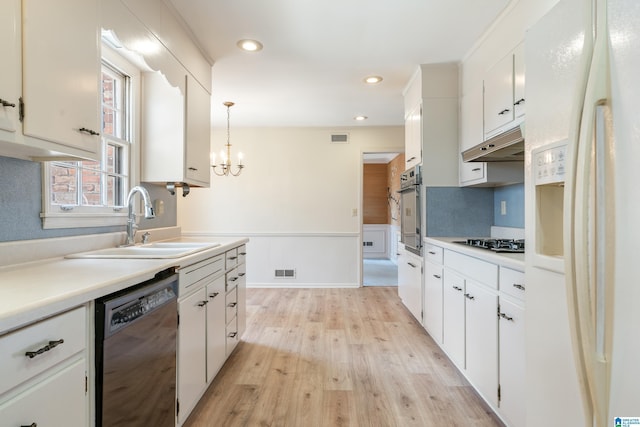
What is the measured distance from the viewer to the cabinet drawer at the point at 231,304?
2309 mm

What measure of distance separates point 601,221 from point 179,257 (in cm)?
161

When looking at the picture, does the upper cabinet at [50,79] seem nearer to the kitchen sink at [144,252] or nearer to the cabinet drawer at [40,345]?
the kitchen sink at [144,252]

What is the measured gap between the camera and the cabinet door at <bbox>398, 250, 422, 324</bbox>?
10.2ft

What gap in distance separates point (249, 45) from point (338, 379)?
8.54ft

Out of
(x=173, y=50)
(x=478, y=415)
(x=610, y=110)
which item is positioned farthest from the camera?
(x=173, y=50)

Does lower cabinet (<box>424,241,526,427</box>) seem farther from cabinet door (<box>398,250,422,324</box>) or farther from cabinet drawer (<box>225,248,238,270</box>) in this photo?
cabinet drawer (<box>225,248,238,270</box>)

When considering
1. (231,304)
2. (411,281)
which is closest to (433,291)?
(411,281)

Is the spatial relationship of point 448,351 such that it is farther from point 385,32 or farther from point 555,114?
point 385,32

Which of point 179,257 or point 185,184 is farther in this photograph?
point 185,184

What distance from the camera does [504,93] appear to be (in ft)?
7.26

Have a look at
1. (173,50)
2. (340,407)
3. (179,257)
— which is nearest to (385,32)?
(173,50)

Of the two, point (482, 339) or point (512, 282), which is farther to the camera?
point (482, 339)

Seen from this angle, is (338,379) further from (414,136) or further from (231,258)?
(414,136)

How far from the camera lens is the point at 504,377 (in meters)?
1.63
